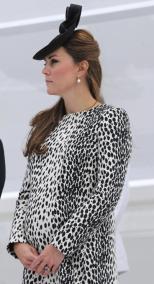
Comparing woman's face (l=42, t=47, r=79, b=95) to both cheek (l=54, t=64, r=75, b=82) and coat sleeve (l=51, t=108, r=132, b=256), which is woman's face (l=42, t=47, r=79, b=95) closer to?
cheek (l=54, t=64, r=75, b=82)

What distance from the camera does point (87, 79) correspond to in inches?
77.3

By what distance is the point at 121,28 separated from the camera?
10.5 feet

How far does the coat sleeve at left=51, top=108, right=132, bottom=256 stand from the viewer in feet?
5.79

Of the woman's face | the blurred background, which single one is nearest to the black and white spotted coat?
the woman's face

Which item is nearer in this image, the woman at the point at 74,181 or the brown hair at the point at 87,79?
the woman at the point at 74,181

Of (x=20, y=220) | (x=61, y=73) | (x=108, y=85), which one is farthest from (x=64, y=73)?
(x=108, y=85)

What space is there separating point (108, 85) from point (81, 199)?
144 cm

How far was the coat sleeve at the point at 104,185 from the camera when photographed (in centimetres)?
176

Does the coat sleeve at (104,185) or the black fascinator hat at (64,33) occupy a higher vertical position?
the black fascinator hat at (64,33)

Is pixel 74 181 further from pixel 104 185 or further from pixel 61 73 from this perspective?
pixel 61 73

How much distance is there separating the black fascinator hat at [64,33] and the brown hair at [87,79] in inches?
0.7

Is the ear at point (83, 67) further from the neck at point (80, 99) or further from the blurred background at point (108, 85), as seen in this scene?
the blurred background at point (108, 85)

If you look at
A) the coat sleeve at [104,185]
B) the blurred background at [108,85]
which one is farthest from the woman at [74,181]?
the blurred background at [108,85]

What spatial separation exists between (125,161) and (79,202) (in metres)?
0.17
